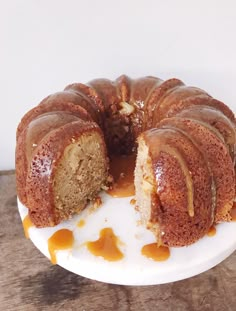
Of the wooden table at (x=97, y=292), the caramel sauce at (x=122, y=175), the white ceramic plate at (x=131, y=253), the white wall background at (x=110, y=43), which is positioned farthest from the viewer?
the white wall background at (x=110, y=43)

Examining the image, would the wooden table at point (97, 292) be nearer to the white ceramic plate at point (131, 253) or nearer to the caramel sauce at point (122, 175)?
the white ceramic plate at point (131, 253)

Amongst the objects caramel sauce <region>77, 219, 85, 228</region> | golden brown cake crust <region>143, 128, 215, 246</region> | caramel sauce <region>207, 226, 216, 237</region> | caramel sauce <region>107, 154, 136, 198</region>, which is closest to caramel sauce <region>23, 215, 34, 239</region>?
caramel sauce <region>77, 219, 85, 228</region>

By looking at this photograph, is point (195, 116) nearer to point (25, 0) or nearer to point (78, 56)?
point (78, 56)

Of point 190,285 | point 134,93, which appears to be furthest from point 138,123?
point 190,285

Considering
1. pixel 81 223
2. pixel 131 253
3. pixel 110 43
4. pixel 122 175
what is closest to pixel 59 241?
pixel 81 223

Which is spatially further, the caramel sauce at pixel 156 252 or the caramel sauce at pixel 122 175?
the caramel sauce at pixel 122 175

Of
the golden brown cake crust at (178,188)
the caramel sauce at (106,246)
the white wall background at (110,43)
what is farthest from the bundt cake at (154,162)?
the white wall background at (110,43)
